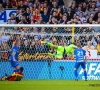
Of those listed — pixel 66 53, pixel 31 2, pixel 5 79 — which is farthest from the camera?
pixel 31 2

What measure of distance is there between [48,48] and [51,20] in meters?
2.34

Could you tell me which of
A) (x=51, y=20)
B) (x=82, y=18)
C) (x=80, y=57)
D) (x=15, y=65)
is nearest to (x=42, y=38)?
(x=15, y=65)

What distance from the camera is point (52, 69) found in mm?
14281

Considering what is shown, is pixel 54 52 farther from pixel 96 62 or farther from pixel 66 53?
pixel 96 62

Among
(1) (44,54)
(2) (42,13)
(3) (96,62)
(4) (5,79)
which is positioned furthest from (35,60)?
(2) (42,13)

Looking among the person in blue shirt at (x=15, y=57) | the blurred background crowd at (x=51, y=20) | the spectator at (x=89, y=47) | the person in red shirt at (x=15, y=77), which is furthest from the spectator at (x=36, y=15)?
the person in red shirt at (x=15, y=77)

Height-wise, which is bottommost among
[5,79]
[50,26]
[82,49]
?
[5,79]

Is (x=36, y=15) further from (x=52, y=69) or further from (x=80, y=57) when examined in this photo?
(x=52, y=69)

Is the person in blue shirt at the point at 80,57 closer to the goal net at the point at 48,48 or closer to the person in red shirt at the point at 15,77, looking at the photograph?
the goal net at the point at 48,48

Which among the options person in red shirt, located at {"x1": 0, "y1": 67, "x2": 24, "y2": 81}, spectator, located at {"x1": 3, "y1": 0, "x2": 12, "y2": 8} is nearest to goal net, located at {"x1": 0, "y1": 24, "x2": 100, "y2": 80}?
person in red shirt, located at {"x1": 0, "y1": 67, "x2": 24, "y2": 81}

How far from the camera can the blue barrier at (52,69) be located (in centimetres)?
1430

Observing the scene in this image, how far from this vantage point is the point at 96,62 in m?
14.5

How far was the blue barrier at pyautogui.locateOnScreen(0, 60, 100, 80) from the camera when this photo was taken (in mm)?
14305

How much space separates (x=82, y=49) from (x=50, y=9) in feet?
11.6
